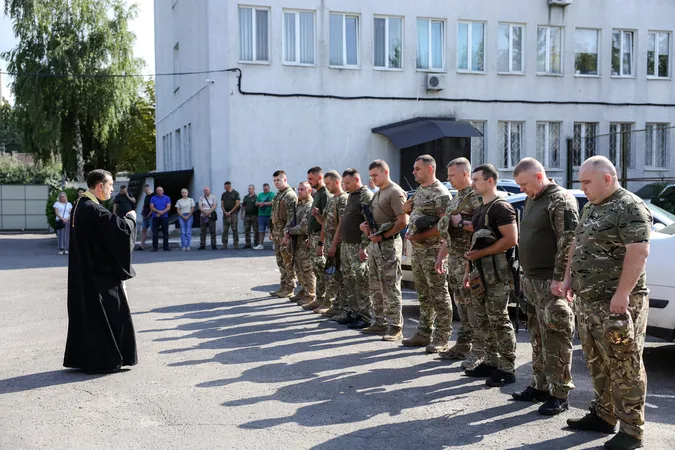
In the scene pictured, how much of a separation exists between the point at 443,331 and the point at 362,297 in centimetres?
193

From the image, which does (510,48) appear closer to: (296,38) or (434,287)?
(296,38)

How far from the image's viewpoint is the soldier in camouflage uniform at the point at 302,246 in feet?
38.4

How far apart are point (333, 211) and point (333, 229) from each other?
25 centimetres

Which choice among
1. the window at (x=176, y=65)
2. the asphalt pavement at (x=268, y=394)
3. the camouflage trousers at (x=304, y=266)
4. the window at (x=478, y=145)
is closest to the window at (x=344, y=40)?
the window at (x=478, y=145)

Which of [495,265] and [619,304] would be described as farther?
[495,265]

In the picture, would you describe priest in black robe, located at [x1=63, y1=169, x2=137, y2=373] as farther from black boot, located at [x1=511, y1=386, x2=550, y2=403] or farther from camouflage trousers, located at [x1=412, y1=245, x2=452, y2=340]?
black boot, located at [x1=511, y1=386, x2=550, y2=403]

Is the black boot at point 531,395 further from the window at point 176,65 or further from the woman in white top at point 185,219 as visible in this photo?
the window at point 176,65

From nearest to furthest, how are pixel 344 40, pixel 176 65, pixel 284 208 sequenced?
pixel 284 208, pixel 344 40, pixel 176 65

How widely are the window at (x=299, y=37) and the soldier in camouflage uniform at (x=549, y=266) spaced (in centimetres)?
1969

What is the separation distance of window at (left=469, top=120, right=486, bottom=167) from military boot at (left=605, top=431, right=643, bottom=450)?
72.5 feet

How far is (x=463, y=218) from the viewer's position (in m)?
7.38

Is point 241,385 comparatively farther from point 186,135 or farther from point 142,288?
point 186,135

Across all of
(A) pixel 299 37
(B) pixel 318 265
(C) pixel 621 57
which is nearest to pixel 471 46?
(C) pixel 621 57

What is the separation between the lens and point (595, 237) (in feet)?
16.8
